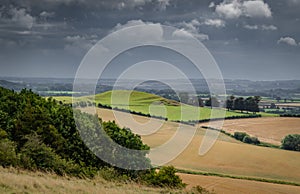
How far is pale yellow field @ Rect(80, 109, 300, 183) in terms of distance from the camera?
1907 inches

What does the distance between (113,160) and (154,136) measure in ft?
77.1

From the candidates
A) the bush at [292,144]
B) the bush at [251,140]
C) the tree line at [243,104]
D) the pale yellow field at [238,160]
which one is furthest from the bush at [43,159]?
the tree line at [243,104]

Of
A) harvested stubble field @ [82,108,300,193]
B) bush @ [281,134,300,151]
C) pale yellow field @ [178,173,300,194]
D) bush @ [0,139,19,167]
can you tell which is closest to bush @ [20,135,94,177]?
bush @ [0,139,19,167]

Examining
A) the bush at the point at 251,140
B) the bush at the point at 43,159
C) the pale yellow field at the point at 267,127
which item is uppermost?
the bush at the point at 43,159

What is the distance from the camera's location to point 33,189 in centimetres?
1133

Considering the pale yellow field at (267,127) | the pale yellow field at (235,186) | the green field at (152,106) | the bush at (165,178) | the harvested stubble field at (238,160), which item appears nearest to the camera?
the bush at (165,178)

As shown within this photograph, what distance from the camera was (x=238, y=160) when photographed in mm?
55000

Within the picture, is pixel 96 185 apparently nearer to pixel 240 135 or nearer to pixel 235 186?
pixel 235 186

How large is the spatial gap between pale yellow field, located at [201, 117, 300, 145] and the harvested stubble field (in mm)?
10050

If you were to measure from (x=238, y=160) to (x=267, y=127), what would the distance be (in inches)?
1208

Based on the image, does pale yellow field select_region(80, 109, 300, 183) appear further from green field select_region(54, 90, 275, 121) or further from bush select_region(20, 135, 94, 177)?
bush select_region(20, 135, 94, 177)

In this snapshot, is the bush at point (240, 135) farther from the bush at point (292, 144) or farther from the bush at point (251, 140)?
the bush at point (292, 144)

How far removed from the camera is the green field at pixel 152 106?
61431 mm

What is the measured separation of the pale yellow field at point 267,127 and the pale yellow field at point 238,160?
9.89 meters
